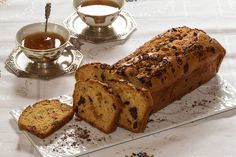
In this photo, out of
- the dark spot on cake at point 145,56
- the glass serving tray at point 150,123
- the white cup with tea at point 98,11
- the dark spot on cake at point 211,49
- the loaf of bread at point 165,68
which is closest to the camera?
the glass serving tray at point 150,123

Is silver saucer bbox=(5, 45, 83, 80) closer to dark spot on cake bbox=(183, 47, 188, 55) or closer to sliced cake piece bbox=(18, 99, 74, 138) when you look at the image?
sliced cake piece bbox=(18, 99, 74, 138)

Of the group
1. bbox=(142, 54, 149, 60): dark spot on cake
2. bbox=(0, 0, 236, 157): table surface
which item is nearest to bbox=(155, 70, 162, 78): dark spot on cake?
bbox=(142, 54, 149, 60): dark spot on cake

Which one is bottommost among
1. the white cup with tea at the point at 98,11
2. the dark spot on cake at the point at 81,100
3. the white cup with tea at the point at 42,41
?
the dark spot on cake at the point at 81,100

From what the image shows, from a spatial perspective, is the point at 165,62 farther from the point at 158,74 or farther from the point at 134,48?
the point at 134,48

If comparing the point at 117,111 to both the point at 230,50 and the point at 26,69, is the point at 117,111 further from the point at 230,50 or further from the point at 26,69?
the point at 230,50

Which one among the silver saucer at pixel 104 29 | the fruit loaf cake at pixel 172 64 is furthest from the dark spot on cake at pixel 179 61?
the silver saucer at pixel 104 29

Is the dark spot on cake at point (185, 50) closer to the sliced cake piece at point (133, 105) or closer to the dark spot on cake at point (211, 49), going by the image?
the dark spot on cake at point (211, 49)

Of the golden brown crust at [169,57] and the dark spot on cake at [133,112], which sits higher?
the golden brown crust at [169,57]
